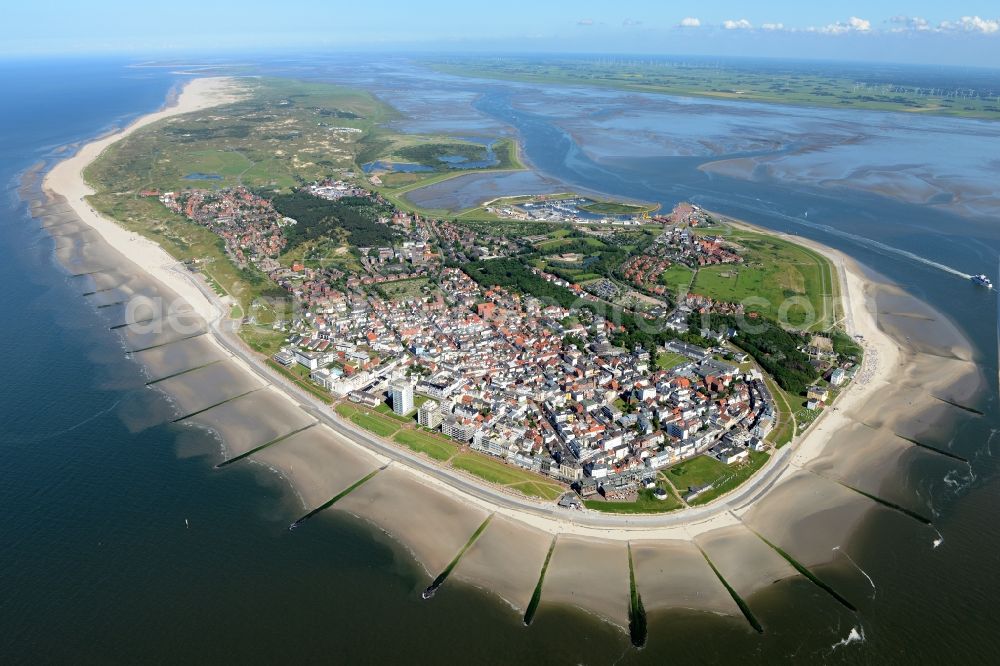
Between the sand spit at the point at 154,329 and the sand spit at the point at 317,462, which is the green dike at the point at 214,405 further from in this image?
the sand spit at the point at 154,329

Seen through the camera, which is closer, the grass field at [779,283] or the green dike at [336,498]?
the green dike at [336,498]

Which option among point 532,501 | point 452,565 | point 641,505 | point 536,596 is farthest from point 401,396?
point 536,596

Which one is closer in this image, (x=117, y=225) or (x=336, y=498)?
(x=336, y=498)

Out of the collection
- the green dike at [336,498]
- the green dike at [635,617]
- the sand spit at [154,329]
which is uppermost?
the green dike at [635,617]

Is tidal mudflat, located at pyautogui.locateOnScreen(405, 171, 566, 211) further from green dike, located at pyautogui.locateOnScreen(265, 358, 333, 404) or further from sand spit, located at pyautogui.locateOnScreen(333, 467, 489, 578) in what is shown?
sand spit, located at pyautogui.locateOnScreen(333, 467, 489, 578)

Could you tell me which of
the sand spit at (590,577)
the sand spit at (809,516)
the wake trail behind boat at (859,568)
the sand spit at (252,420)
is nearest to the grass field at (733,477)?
the sand spit at (809,516)

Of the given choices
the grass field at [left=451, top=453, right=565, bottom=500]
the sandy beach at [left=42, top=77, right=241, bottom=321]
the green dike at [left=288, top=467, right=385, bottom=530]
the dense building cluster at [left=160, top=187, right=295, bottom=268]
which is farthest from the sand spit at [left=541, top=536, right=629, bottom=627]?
the dense building cluster at [left=160, top=187, right=295, bottom=268]

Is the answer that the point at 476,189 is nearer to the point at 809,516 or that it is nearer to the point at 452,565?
the point at 809,516
